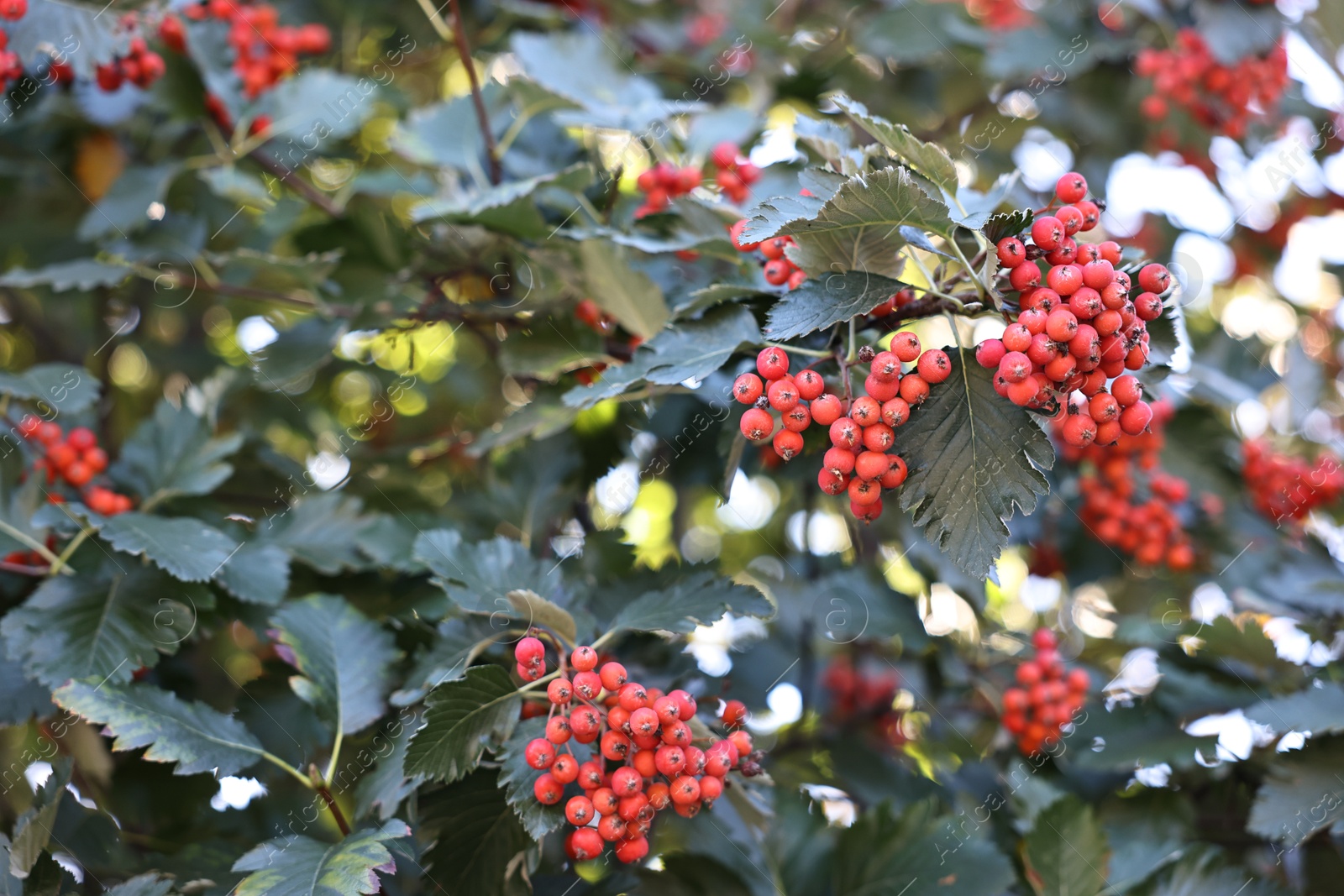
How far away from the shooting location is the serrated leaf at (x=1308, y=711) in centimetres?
175

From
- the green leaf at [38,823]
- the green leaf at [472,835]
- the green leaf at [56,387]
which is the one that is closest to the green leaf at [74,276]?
the green leaf at [56,387]

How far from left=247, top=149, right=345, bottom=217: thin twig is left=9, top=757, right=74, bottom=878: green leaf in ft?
4.59

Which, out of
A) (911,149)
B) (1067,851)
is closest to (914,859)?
(1067,851)

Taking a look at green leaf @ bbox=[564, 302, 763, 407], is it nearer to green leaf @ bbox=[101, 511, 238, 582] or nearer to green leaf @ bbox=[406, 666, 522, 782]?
green leaf @ bbox=[406, 666, 522, 782]

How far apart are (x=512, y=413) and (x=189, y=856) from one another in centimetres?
100

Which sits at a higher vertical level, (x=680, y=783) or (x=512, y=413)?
(x=512, y=413)

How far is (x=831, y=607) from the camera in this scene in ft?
7.54

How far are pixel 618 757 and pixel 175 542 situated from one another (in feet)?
3.18

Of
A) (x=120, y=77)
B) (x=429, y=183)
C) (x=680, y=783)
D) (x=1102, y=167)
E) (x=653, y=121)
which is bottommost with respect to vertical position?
(x=1102, y=167)

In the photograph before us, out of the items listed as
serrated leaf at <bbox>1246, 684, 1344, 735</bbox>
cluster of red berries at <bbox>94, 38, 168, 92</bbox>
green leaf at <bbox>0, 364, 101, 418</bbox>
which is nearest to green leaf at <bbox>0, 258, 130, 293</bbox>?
green leaf at <bbox>0, 364, 101, 418</bbox>

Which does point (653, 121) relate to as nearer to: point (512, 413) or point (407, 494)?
point (512, 413)

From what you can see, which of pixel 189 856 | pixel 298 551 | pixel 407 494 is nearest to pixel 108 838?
pixel 189 856

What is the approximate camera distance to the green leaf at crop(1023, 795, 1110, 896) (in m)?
1.76

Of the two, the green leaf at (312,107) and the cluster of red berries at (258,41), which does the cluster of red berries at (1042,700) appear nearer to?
the green leaf at (312,107)
